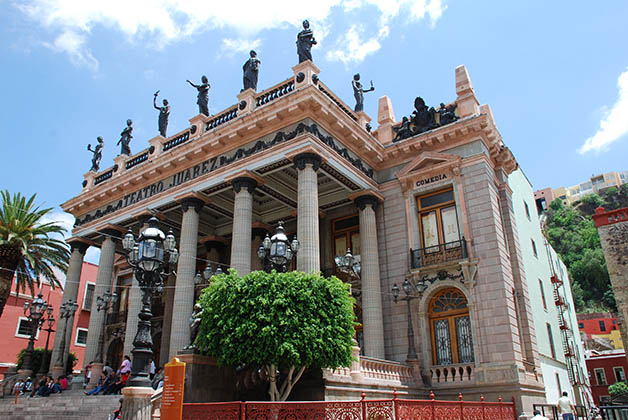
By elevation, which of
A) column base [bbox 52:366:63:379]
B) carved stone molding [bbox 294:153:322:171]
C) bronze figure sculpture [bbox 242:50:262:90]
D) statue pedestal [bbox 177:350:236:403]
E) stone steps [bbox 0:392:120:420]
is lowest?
stone steps [bbox 0:392:120:420]

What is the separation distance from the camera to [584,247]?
78562mm

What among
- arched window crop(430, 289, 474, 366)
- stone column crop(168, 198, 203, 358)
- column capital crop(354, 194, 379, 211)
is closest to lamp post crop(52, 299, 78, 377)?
stone column crop(168, 198, 203, 358)

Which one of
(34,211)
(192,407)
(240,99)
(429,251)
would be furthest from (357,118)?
(34,211)

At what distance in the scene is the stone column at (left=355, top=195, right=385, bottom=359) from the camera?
18031mm

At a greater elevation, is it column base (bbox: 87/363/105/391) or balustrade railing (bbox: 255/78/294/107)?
balustrade railing (bbox: 255/78/294/107)

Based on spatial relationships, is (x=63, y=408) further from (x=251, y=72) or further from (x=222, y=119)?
(x=251, y=72)

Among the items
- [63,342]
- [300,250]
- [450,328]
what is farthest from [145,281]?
[63,342]

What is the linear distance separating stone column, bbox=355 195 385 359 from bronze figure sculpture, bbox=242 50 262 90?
6.54 m

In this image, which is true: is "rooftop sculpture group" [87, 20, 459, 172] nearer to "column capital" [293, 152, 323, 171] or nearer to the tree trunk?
"column capital" [293, 152, 323, 171]

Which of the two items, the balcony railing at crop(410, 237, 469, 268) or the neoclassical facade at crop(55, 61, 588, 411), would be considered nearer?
the neoclassical facade at crop(55, 61, 588, 411)

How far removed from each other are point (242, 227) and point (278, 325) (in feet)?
21.4

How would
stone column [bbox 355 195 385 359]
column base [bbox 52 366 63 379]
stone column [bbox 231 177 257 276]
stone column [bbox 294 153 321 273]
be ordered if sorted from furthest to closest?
column base [bbox 52 366 63 379] < stone column [bbox 355 195 385 359] < stone column [bbox 231 177 257 276] < stone column [bbox 294 153 321 273]

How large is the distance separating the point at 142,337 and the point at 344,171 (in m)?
11.3

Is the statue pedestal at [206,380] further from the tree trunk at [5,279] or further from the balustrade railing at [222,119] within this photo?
the tree trunk at [5,279]
